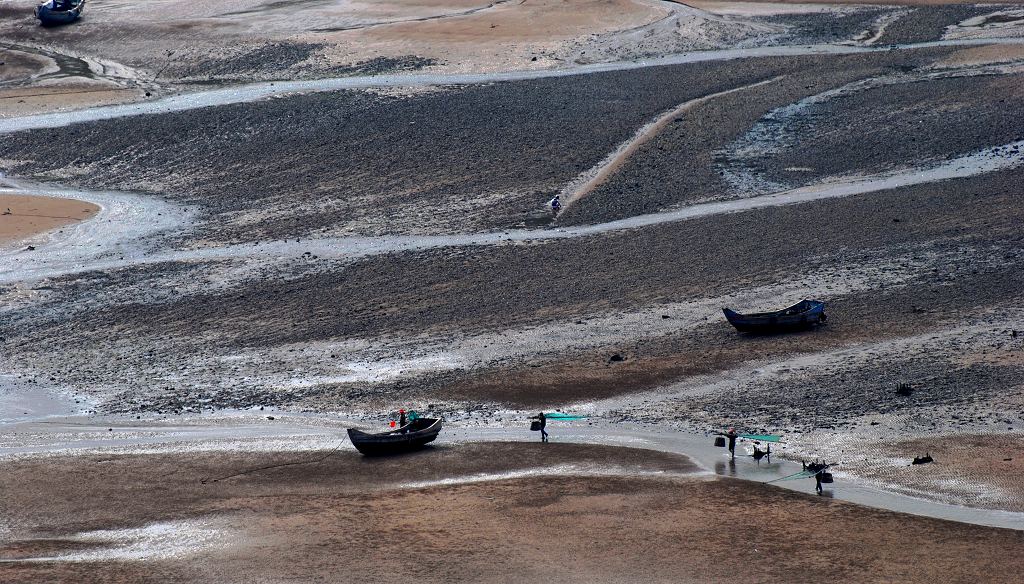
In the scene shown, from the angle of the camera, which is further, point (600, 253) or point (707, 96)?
point (707, 96)

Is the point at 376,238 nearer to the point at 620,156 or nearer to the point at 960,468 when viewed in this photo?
the point at 620,156

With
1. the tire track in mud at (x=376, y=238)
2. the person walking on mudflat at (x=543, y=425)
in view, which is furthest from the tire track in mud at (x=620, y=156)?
the person walking on mudflat at (x=543, y=425)

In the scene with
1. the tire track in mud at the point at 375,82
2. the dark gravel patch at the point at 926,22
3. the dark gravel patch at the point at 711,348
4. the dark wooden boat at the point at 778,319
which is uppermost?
the dark gravel patch at the point at 926,22

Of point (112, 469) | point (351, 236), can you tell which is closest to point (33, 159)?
point (351, 236)

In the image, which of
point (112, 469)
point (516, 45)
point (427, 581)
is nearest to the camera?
point (427, 581)

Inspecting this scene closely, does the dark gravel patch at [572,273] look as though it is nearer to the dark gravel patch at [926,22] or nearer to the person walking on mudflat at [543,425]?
the person walking on mudflat at [543,425]

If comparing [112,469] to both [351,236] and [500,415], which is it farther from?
[351,236]
